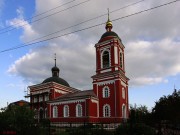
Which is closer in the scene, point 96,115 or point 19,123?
point 19,123

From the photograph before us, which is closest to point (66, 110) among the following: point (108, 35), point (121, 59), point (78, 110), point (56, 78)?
point (78, 110)

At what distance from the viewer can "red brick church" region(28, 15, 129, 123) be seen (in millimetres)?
36375

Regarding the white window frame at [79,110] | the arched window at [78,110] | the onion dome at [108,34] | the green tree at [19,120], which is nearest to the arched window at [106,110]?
the white window frame at [79,110]

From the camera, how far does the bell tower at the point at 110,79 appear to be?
1423 inches

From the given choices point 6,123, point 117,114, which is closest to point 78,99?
point 117,114

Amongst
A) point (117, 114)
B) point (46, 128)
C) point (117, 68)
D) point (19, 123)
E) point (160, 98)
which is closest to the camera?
point (46, 128)

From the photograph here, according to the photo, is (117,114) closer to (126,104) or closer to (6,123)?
(126,104)

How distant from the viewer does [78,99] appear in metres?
38.3

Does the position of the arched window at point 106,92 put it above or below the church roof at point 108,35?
below

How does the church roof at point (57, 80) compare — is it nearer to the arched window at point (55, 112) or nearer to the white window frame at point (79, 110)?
the arched window at point (55, 112)

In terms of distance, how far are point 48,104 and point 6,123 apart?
24136 millimetres

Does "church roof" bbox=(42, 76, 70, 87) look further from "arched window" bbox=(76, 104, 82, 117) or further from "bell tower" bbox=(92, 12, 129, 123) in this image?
"bell tower" bbox=(92, 12, 129, 123)

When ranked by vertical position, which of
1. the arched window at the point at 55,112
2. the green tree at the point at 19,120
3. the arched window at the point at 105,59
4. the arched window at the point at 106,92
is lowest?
the arched window at the point at 55,112

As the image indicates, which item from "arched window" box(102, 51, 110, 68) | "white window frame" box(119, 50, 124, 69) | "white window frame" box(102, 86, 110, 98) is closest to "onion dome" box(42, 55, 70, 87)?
"arched window" box(102, 51, 110, 68)
